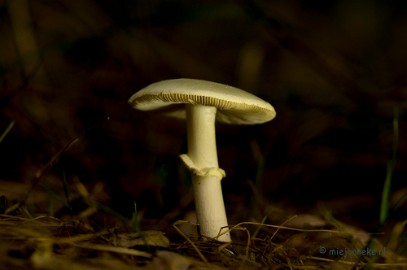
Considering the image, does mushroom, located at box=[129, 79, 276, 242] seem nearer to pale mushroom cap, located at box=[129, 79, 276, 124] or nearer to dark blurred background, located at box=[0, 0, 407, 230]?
pale mushroom cap, located at box=[129, 79, 276, 124]

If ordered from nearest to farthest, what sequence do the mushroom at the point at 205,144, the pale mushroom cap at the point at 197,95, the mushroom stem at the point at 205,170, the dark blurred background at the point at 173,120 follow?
the pale mushroom cap at the point at 197,95 → the mushroom at the point at 205,144 → the mushroom stem at the point at 205,170 → the dark blurred background at the point at 173,120

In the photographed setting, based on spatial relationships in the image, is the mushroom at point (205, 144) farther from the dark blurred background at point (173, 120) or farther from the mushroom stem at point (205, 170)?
the dark blurred background at point (173, 120)

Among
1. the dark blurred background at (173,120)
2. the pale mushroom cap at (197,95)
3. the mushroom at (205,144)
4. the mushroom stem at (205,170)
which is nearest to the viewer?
the pale mushroom cap at (197,95)

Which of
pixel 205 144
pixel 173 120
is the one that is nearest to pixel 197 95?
pixel 205 144

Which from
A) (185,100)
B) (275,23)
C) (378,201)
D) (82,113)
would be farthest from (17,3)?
(378,201)

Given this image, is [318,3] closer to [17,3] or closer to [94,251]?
[17,3]

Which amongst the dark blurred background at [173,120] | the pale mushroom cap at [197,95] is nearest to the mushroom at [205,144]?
the pale mushroom cap at [197,95]
